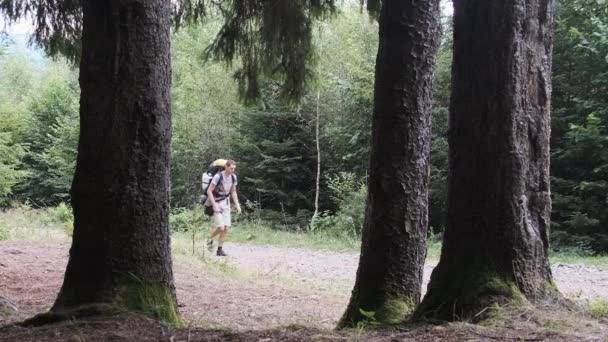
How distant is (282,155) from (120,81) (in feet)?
69.8

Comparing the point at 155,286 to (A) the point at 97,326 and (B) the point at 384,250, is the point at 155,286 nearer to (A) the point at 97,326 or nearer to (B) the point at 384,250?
(A) the point at 97,326

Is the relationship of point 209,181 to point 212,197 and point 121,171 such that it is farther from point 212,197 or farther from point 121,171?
point 121,171

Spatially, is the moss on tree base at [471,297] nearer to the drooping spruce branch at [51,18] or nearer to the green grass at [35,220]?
the drooping spruce branch at [51,18]

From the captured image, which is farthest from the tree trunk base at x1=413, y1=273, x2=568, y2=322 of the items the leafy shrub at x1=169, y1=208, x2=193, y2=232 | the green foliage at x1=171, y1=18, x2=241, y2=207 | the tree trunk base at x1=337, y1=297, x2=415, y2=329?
the green foliage at x1=171, y1=18, x2=241, y2=207

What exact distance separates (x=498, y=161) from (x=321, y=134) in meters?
21.3

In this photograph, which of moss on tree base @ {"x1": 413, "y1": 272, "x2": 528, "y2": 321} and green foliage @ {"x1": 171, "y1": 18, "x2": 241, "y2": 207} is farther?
green foliage @ {"x1": 171, "y1": 18, "x2": 241, "y2": 207}

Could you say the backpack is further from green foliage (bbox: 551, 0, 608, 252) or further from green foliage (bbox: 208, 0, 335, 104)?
green foliage (bbox: 551, 0, 608, 252)

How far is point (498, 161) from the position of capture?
300 cm

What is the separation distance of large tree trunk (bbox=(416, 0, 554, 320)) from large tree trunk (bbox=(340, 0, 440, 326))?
0.86 m

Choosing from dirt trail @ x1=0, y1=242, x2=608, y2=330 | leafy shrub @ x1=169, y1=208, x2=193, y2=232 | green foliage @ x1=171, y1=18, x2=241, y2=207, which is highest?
green foliage @ x1=171, y1=18, x2=241, y2=207

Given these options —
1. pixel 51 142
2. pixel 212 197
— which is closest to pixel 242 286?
pixel 212 197

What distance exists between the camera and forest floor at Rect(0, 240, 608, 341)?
2.78 metres

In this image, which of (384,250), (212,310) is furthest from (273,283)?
(384,250)

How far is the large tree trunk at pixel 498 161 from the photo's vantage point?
2.98 metres
